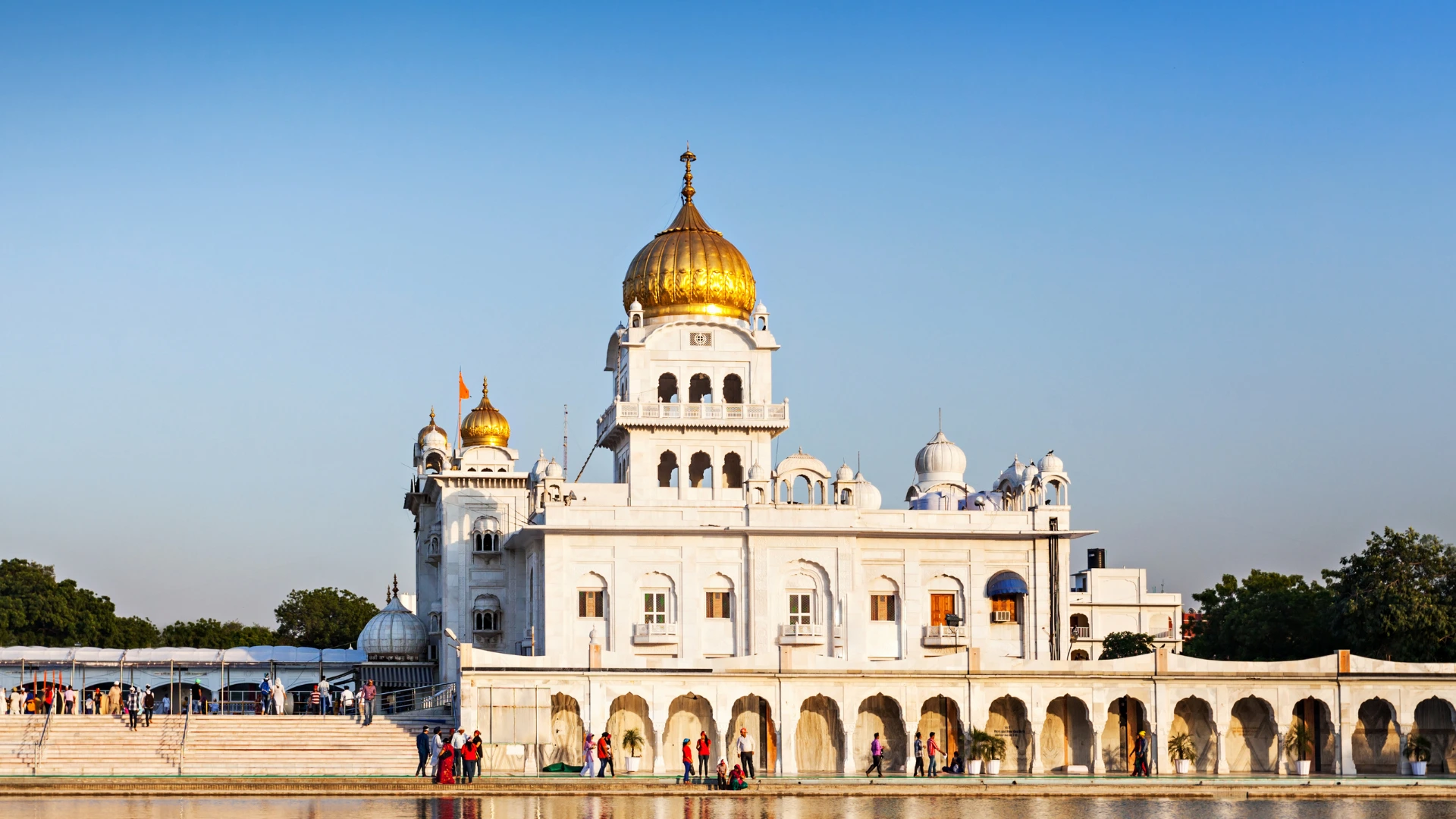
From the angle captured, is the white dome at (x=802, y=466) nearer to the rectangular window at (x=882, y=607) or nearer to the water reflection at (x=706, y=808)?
the rectangular window at (x=882, y=607)

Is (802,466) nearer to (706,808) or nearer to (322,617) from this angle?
(706,808)

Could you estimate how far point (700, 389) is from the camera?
70250 millimetres

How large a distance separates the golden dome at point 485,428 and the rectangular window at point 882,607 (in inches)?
814

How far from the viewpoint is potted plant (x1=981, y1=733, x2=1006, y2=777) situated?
179 feet

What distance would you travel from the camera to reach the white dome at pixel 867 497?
7000 cm

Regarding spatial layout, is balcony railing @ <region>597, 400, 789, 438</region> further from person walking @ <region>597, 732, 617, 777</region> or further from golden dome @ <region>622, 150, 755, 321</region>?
person walking @ <region>597, 732, 617, 777</region>

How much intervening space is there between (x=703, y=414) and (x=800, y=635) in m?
9.56

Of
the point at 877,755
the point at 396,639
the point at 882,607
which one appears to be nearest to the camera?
the point at 877,755

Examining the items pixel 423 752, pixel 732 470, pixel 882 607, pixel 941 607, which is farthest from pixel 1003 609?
pixel 423 752

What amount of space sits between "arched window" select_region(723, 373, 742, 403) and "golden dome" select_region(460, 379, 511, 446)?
12750mm

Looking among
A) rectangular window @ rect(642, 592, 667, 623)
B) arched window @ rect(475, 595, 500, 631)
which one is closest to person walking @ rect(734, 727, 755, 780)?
rectangular window @ rect(642, 592, 667, 623)

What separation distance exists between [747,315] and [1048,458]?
1181 cm

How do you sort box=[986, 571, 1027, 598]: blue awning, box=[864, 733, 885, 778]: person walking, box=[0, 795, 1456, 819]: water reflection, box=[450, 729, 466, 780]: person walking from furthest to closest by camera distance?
box=[986, 571, 1027, 598]: blue awning, box=[864, 733, 885, 778]: person walking, box=[450, 729, 466, 780]: person walking, box=[0, 795, 1456, 819]: water reflection

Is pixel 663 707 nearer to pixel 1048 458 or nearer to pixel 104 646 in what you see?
pixel 1048 458
